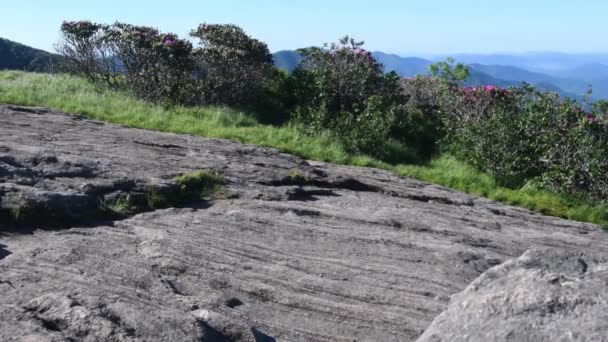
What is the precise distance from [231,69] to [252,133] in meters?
4.35

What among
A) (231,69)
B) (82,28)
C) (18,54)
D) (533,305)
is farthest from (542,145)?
(18,54)

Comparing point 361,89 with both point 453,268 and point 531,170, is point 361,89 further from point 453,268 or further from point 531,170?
point 453,268

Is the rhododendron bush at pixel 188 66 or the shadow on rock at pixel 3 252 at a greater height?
the rhododendron bush at pixel 188 66

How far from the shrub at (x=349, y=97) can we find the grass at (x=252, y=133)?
759 mm

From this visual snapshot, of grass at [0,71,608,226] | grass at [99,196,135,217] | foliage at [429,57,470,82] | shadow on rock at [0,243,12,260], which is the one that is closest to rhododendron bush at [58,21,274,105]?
grass at [0,71,608,226]

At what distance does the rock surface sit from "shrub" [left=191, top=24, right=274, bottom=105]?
7.16 m

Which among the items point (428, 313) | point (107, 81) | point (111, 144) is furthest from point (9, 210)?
point (107, 81)

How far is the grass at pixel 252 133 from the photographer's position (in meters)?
12.6

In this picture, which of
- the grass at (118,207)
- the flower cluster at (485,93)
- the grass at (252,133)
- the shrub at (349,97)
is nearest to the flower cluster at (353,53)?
the shrub at (349,97)

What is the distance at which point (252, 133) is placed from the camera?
15125mm

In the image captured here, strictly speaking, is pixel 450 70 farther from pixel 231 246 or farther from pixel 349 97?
pixel 231 246

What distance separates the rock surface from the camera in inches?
224

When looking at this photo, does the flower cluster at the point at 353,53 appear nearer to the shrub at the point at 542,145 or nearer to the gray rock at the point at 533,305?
the shrub at the point at 542,145

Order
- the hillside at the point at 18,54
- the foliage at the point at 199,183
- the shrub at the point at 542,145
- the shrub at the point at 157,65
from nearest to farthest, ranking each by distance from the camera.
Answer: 1. the foliage at the point at 199,183
2. the shrub at the point at 542,145
3. the shrub at the point at 157,65
4. the hillside at the point at 18,54
